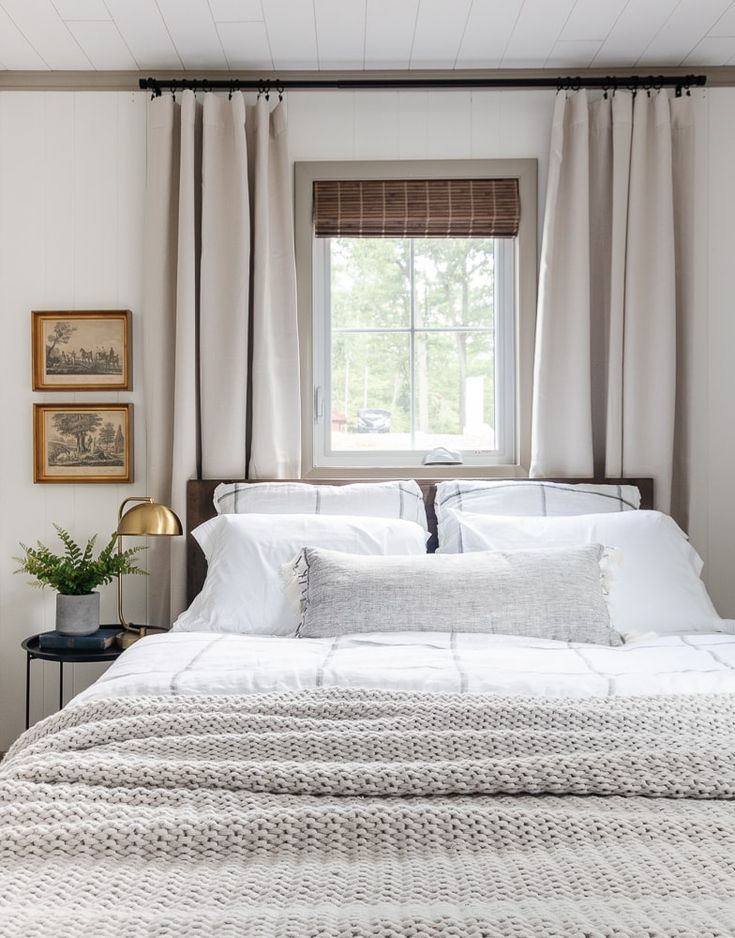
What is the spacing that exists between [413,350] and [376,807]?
231 centimetres

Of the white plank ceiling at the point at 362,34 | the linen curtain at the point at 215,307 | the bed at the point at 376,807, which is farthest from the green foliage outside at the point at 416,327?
the bed at the point at 376,807

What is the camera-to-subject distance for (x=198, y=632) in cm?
242

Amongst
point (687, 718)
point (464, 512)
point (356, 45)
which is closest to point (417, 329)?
point (464, 512)

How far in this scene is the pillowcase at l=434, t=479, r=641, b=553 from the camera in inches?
113

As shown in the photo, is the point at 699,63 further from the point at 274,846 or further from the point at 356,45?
the point at 274,846

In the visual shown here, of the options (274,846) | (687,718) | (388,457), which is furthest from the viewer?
(388,457)

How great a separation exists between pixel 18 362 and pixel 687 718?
2.68 meters

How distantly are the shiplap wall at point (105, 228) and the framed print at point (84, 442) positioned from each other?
7 cm

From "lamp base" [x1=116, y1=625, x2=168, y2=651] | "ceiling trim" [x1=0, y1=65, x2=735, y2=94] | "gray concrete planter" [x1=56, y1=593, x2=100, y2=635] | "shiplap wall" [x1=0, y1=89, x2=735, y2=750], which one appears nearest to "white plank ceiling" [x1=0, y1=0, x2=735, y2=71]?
"ceiling trim" [x1=0, y1=65, x2=735, y2=94]

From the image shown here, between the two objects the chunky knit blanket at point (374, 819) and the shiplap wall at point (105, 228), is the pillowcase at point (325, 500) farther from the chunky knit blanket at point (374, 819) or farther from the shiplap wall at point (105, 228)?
the chunky knit blanket at point (374, 819)

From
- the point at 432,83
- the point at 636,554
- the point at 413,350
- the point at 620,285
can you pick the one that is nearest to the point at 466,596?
the point at 636,554

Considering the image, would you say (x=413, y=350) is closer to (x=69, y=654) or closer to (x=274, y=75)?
(x=274, y=75)

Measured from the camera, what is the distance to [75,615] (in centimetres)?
281

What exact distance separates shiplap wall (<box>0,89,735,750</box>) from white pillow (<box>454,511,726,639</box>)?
2.13ft
